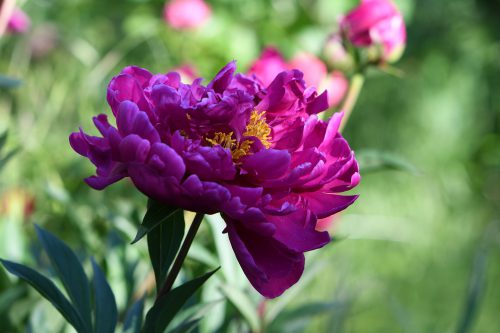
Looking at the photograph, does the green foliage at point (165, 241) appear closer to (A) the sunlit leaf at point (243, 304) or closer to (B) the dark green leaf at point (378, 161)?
(A) the sunlit leaf at point (243, 304)

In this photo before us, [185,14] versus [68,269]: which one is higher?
[68,269]

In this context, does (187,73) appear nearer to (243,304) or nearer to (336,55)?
(336,55)

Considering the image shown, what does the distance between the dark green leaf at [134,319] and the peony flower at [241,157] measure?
0.49ft

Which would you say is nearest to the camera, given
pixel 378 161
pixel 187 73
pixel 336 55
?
pixel 378 161

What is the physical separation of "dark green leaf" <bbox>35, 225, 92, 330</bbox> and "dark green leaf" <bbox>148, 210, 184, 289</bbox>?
9cm

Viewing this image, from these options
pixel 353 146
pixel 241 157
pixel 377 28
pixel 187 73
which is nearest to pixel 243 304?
pixel 241 157

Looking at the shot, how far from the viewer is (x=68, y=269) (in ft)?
1.69

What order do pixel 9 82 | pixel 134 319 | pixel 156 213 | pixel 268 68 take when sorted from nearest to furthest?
pixel 156 213, pixel 134 319, pixel 9 82, pixel 268 68

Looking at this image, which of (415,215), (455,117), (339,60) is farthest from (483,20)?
(339,60)

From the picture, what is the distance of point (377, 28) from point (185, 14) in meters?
0.83

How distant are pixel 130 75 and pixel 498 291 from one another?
170 centimetres

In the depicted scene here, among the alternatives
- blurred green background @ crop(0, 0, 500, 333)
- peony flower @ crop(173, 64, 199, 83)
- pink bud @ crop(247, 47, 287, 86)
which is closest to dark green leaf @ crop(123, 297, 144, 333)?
blurred green background @ crop(0, 0, 500, 333)

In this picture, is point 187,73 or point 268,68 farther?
point 187,73

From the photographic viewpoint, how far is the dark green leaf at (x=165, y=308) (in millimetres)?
432
